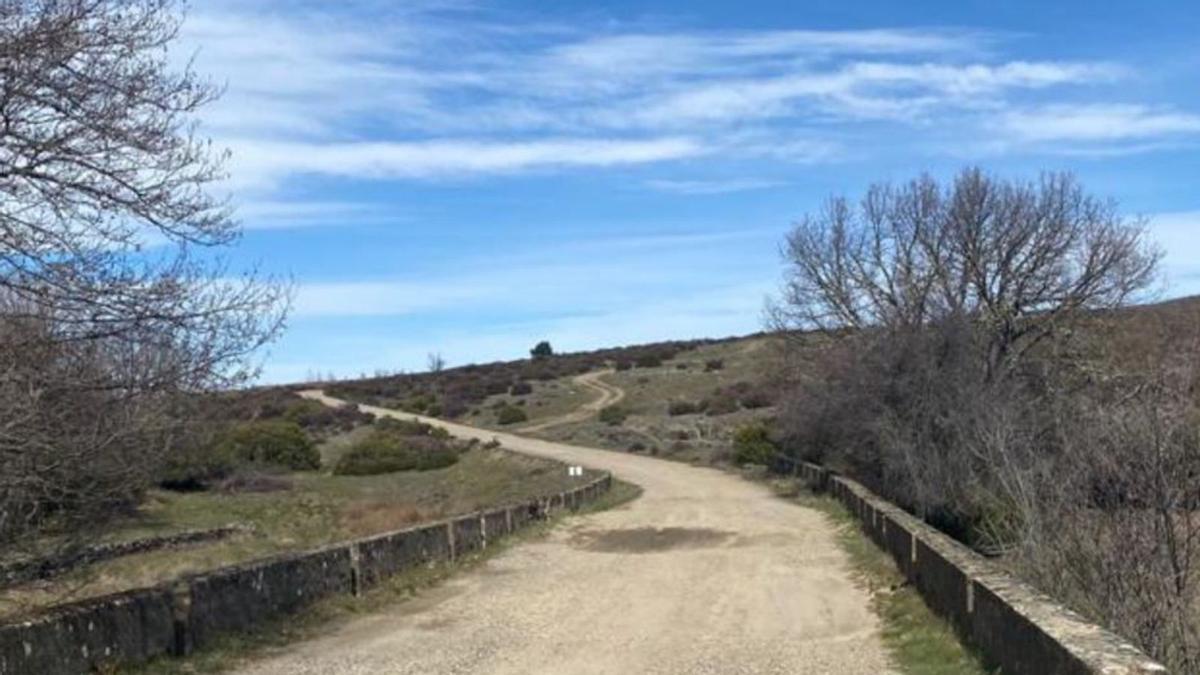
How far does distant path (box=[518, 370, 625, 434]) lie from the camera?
7319 cm

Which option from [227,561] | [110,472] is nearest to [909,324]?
[227,561]

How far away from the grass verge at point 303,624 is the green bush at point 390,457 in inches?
1153

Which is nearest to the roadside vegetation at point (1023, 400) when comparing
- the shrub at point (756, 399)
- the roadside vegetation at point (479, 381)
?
the shrub at point (756, 399)

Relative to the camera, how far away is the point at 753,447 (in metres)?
49.0

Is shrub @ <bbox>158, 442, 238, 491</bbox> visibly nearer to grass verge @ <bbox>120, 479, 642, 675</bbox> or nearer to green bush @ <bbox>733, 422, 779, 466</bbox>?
green bush @ <bbox>733, 422, 779, 466</bbox>

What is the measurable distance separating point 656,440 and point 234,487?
23007mm

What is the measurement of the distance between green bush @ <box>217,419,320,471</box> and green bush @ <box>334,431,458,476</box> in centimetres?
141

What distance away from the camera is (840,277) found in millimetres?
40219

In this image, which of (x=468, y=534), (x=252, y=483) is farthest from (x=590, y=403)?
(x=468, y=534)

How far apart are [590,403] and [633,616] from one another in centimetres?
6738

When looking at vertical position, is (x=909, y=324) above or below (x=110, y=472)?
above

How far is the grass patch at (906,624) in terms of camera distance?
1019cm

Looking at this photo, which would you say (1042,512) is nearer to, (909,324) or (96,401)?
(96,401)

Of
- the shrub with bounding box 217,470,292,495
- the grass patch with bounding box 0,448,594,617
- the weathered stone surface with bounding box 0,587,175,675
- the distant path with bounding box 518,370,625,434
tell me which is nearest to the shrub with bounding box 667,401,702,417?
the distant path with bounding box 518,370,625,434
